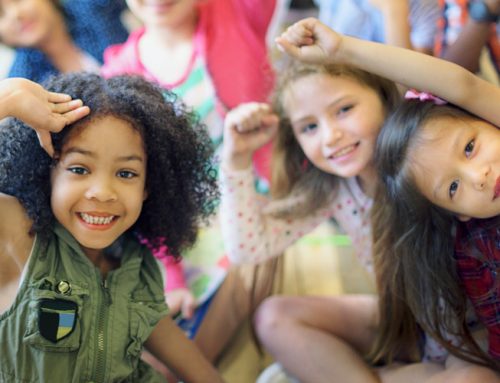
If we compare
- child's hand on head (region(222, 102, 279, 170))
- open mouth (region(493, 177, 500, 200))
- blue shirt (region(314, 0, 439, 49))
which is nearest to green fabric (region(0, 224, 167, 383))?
child's hand on head (region(222, 102, 279, 170))

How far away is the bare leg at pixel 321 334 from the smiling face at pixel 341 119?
25cm

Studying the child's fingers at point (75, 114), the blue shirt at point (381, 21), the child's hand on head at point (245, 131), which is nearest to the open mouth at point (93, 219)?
the child's fingers at point (75, 114)

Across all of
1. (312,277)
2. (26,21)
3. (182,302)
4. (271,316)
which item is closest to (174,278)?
(182,302)

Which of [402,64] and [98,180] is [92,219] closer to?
[98,180]

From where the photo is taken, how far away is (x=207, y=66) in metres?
1.18

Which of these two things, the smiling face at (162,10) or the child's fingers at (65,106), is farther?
the smiling face at (162,10)

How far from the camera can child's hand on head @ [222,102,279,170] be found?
100 cm

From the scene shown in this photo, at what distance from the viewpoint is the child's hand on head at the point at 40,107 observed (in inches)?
27.5

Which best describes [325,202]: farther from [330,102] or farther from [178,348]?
[178,348]

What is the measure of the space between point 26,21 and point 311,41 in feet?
1.87

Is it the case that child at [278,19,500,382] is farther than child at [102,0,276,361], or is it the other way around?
child at [102,0,276,361]

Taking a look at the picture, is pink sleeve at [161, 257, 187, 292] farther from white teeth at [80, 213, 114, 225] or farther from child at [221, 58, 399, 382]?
white teeth at [80, 213, 114, 225]

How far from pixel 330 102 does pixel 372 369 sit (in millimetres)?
433

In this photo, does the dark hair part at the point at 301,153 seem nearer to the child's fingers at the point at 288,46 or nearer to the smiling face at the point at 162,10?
the child's fingers at the point at 288,46
